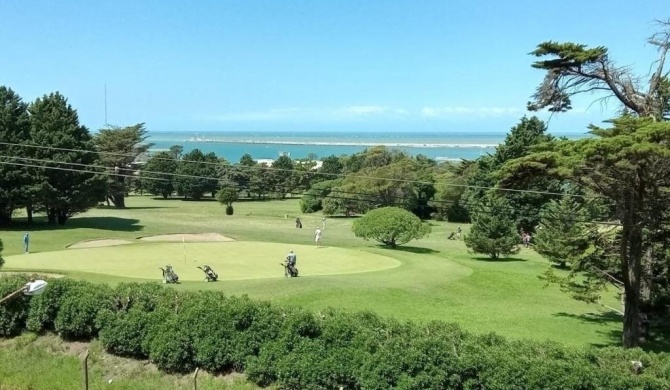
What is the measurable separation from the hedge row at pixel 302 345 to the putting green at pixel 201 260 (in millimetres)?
10130

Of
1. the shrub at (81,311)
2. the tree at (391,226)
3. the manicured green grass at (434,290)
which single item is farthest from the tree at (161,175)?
the shrub at (81,311)

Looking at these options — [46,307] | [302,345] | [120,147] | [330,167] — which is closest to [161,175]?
[120,147]

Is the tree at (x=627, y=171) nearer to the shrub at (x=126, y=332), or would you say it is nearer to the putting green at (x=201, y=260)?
the shrub at (x=126, y=332)

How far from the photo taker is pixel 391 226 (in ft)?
128

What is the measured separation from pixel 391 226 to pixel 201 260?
42.1 feet

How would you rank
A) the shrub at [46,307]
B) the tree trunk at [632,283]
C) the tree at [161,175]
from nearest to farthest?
the shrub at [46,307], the tree trunk at [632,283], the tree at [161,175]

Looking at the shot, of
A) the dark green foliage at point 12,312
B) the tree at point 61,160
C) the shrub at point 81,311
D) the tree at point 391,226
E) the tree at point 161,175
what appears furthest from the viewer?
the tree at point 161,175

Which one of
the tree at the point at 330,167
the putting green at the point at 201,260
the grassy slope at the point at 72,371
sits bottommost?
the putting green at the point at 201,260

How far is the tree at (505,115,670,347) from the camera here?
14.4 metres

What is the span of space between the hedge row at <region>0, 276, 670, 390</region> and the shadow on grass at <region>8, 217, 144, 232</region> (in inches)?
1467

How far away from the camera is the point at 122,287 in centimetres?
1641

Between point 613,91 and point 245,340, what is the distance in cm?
1396

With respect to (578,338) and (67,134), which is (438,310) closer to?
(578,338)

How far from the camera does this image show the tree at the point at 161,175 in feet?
288
